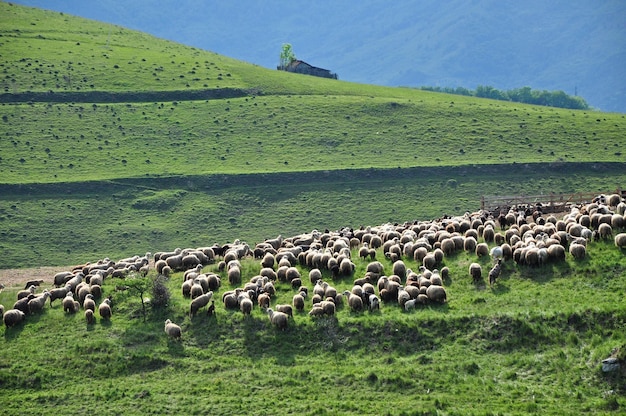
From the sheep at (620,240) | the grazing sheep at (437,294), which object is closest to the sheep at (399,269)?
the grazing sheep at (437,294)

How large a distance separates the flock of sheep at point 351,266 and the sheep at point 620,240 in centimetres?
4

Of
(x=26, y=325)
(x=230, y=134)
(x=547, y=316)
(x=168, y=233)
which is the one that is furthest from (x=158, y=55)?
(x=547, y=316)

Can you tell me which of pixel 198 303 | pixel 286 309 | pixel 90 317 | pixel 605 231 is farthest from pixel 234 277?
pixel 605 231

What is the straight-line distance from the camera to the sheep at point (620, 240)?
31.5 meters

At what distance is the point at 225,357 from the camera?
29.4 meters

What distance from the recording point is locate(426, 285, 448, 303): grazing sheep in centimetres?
3059

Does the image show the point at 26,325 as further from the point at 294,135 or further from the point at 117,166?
the point at 294,135

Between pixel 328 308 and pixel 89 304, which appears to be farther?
pixel 89 304

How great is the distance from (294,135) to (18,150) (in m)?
29.8

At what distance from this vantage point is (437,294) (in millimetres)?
30625

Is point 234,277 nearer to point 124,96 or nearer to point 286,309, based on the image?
point 286,309

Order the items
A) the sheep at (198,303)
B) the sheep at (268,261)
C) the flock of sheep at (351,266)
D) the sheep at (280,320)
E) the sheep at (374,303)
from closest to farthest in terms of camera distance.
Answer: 1. the sheep at (280,320)
2. the sheep at (374,303)
3. the flock of sheep at (351,266)
4. the sheep at (198,303)
5. the sheep at (268,261)

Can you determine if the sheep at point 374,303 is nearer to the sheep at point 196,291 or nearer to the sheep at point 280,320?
the sheep at point 280,320

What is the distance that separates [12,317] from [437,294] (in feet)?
52.1
